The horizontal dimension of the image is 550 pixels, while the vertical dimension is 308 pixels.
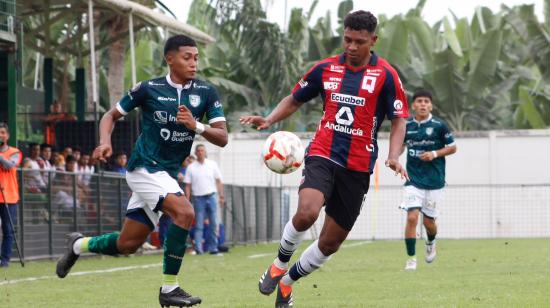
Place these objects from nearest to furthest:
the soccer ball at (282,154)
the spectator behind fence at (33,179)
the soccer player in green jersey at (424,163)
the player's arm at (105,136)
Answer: the player's arm at (105,136)
the soccer ball at (282,154)
the soccer player in green jersey at (424,163)
the spectator behind fence at (33,179)

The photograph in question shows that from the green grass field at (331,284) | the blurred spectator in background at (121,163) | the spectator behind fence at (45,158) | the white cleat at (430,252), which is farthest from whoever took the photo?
the blurred spectator in background at (121,163)

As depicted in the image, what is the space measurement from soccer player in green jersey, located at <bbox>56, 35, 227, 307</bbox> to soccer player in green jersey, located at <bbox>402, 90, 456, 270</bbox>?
21.4 ft

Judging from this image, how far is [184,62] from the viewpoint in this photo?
9109 mm

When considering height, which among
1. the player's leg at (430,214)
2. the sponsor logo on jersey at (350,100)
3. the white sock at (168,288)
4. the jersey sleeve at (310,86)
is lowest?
the player's leg at (430,214)

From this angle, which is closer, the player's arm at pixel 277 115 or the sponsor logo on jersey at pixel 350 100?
the sponsor logo on jersey at pixel 350 100

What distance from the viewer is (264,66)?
32.8 metres

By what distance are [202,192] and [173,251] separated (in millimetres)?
13272

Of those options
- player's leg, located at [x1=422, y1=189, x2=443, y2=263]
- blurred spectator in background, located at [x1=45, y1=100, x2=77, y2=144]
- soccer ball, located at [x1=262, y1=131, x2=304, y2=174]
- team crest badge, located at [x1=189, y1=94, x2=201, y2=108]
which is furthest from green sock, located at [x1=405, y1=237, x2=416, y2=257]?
blurred spectator in background, located at [x1=45, y1=100, x2=77, y2=144]

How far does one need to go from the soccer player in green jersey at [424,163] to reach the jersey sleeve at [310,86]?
601 cm

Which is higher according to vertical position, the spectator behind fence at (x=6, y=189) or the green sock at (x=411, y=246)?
the spectator behind fence at (x=6, y=189)

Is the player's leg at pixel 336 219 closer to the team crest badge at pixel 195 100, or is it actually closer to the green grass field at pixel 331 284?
the green grass field at pixel 331 284

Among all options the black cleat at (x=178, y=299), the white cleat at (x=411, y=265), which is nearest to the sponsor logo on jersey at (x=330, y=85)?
the black cleat at (x=178, y=299)

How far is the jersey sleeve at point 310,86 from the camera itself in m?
9.16

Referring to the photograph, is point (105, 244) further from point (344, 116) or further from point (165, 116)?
point (344, 116)
